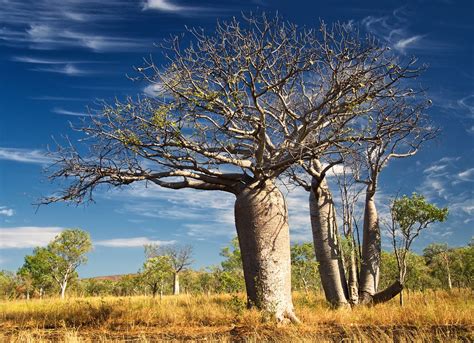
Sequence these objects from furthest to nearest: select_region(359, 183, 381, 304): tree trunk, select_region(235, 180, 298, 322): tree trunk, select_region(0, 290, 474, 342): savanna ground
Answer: select_region(359, 183, 381, 304): tree trunk
select_region(235, 180, 298, 322): tree trunk
select_region(0, 290, 474, 342): savanna ground

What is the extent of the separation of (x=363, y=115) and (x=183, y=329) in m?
5.23

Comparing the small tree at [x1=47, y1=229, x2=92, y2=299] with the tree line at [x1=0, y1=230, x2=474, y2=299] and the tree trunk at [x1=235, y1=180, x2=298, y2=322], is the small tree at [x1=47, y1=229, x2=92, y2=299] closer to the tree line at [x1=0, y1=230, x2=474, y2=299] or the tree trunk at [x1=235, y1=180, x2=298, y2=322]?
the tree line at [x1=0, y1=230, x2=474, y2=299]

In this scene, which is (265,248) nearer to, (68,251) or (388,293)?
(388,293)

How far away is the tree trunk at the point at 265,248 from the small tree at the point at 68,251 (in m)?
35.3

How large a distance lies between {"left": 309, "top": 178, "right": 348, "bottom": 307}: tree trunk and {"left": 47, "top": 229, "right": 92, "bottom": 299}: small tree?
1319 inches

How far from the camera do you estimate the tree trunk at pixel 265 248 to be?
7125 millimetres

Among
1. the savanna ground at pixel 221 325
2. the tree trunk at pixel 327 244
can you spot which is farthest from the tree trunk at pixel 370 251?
the savanna ground at pixel 221 325

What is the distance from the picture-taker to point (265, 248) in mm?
7309

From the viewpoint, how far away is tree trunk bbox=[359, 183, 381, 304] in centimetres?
1077

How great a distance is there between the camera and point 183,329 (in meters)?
6.73

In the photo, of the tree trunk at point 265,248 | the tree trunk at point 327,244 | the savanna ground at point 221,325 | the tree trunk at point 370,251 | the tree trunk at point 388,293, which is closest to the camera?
the savanna ground at point 221,325

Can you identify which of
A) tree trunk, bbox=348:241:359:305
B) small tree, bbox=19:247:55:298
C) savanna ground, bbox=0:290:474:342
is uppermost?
small tree, bbox=19:247:55:298

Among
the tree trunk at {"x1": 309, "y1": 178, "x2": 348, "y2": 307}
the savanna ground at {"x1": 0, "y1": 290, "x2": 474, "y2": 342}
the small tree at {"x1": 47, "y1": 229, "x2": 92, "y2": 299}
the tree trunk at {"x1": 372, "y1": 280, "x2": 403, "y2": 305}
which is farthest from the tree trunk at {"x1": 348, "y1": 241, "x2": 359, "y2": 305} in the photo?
the small tree at {"x1": 47, "y1": 229, "x2": 92, "y2": 299}

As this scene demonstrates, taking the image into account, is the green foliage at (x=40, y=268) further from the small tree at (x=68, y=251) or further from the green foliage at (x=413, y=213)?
the green foliage at (x=413, y=213)
